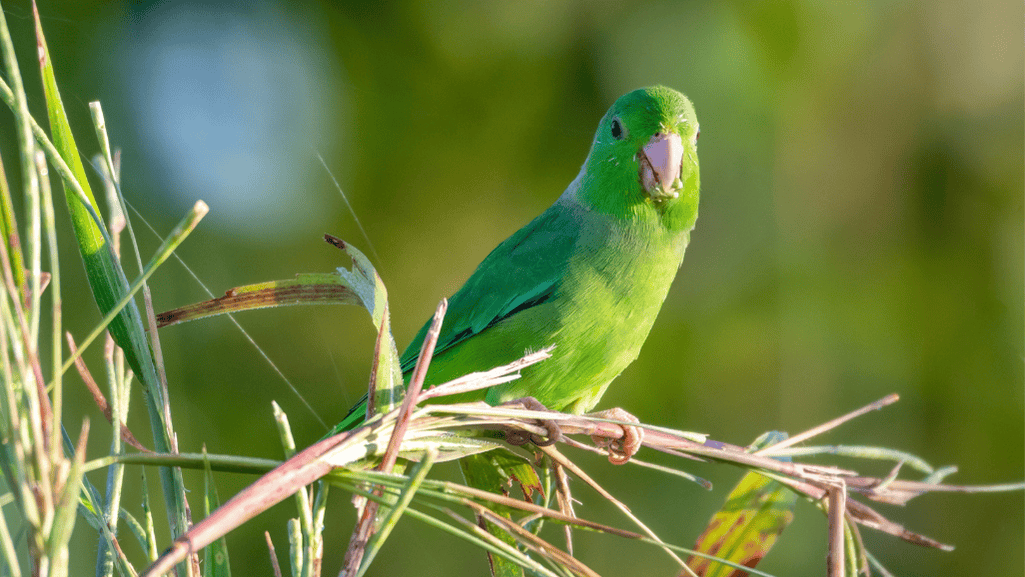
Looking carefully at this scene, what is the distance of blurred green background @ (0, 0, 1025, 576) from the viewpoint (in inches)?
166

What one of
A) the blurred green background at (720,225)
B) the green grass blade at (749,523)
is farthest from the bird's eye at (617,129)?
the blurred green background at (720,225)

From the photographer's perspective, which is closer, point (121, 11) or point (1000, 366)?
point (121, 11)

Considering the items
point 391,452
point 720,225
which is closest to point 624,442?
point 391,452

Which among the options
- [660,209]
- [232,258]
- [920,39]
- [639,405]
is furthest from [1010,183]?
[232,258]

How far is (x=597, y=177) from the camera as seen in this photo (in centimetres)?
204

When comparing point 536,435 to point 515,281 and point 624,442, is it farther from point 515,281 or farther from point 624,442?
point 515,281

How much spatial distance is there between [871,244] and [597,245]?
4.45 m

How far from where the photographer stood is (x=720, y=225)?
510cm

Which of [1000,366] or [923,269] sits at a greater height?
[923,269]

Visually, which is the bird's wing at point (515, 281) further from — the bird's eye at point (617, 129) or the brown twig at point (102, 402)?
the brown twig at point (102, 402)

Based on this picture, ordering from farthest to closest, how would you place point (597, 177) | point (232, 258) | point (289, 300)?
point (232, 258) < point (597, 177) < point (289, 300)

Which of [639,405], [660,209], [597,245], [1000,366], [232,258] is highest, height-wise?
[660,209]

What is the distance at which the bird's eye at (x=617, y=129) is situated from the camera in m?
1.94

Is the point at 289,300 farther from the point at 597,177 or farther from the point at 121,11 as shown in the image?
the point at 121,11
